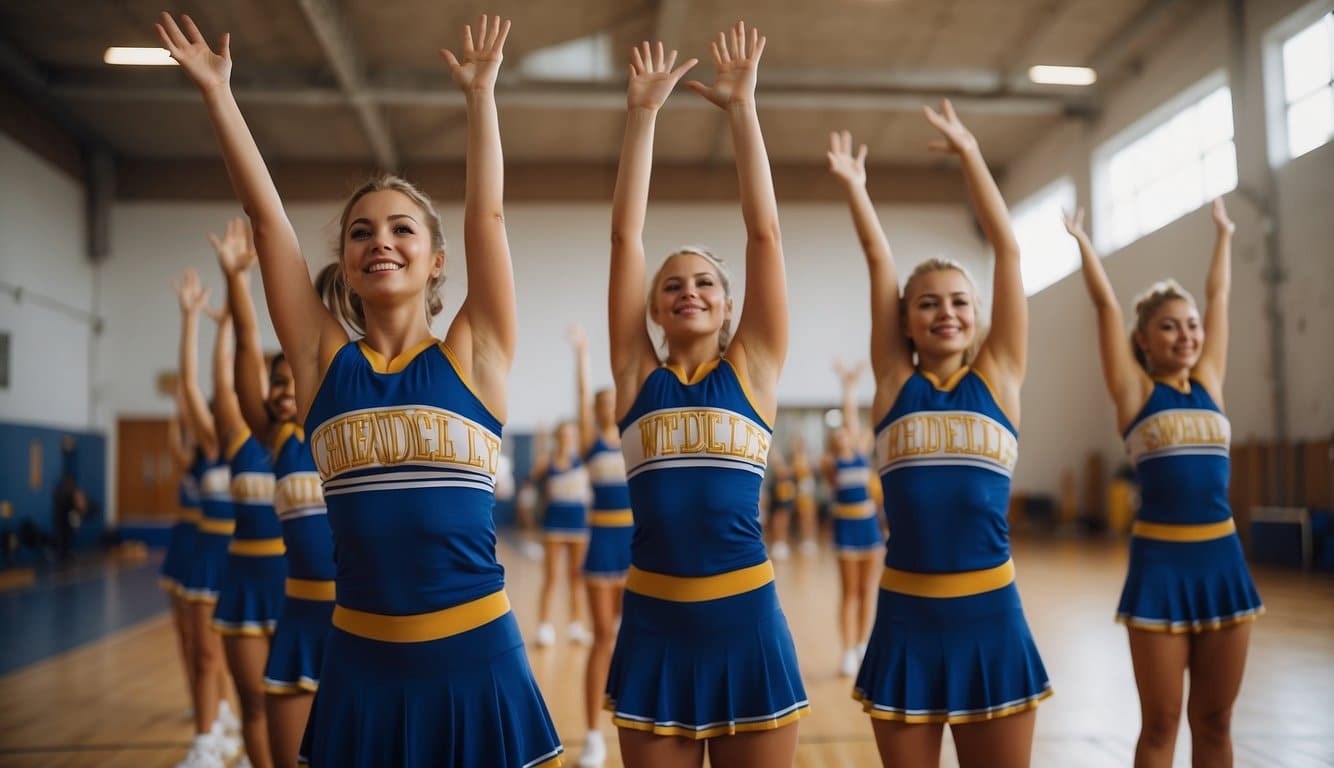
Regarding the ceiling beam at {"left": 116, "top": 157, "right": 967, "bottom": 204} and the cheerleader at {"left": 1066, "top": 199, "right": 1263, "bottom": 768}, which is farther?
the ceiling beam at {"left": 116, "top": 157, "right": 967, "bottom": 204}

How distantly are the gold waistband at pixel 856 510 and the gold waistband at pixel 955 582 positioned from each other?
170 inches

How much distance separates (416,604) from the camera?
5.29ft

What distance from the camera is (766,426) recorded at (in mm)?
2146

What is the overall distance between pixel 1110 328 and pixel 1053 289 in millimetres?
14258

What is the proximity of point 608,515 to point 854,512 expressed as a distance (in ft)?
6.27

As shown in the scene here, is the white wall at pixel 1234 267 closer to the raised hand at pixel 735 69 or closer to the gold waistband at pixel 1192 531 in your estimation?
the gold waistband at pixel 1192 531

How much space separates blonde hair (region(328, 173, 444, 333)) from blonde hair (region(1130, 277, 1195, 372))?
8.31ft

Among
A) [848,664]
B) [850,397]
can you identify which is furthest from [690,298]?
[848,664]

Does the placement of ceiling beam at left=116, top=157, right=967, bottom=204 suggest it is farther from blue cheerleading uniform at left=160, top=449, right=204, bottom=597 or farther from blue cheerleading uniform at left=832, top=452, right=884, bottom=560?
blue cheerleading uniform at left=160, top=449, right=204, bottom=597

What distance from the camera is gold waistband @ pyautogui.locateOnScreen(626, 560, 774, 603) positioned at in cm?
198

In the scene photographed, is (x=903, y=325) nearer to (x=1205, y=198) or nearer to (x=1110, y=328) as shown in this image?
(x=1110, y=328)

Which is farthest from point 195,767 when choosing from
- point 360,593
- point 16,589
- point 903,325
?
point 16,589

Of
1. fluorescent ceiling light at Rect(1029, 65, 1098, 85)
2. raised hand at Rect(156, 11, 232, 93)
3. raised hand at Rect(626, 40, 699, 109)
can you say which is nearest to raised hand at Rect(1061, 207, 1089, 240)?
raised hand at Rect(626, 40, 699, 109)

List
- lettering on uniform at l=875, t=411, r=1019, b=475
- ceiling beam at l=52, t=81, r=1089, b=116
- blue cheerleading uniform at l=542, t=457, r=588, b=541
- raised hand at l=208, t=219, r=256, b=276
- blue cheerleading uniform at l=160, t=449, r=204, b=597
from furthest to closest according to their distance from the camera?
ceiling beam at l=52, t=81, r=1089, b=116, blue cheerleading uniform at l=542, t=457, r=588, b=541, blue cheerleading uniform at l=160, t=449, r=204, b=597, raised hand at l=208, t=219, r=256, b=276, lettering on uniform at l=875, t=411, r=1019, b=475
